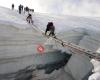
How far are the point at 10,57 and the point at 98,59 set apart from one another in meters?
6.03

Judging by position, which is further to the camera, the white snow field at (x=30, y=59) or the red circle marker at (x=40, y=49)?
the red circle marker at (x=40, y=49)

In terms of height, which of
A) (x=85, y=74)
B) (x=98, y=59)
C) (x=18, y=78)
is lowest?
(x=18, y=78)

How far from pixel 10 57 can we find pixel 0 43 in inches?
47.5

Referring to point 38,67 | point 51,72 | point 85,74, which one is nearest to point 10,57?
point 38,67

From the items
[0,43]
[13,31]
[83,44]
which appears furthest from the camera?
[83,44]

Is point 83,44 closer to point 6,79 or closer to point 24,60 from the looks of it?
point 24,60

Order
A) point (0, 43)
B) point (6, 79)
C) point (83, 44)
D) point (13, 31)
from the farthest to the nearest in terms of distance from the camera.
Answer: point (83, 44) < point (13, 31) < point (0, 43) < point (6, 79)

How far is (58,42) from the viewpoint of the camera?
662 inches

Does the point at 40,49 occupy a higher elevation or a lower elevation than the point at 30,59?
higher

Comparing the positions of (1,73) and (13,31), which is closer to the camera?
(1,73)

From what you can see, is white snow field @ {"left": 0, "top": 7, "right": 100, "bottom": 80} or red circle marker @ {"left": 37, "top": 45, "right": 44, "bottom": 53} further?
red circle marker @ {"left": 37, "top": 45, "right": 44, "bottom": 53}

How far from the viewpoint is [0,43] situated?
1538 centimetres

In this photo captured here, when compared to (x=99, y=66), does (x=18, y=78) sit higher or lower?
lower

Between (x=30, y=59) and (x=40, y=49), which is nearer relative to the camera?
(x=30, y=59)
